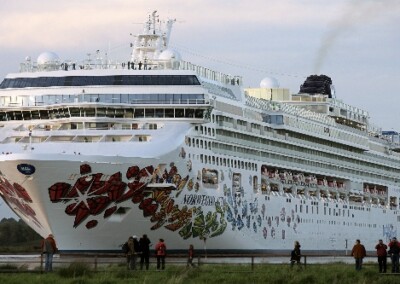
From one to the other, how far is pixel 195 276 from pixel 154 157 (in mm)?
17743

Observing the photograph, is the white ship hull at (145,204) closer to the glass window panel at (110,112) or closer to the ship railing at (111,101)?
the ship railing at (111,101)

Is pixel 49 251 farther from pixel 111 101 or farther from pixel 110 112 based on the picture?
pixel 111 101

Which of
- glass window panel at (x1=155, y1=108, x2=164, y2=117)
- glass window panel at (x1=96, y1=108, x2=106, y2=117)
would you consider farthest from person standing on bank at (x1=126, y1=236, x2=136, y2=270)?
glass window panel at (x1=155, y1=108, x2=164, y2=117)

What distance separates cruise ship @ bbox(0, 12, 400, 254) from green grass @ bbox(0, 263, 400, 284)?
11876 mm

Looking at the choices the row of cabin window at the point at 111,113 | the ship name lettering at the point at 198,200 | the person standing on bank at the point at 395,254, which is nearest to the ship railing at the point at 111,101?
the row of cabin window at the point at 111,113

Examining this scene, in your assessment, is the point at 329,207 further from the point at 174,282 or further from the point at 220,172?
the point at 174,282

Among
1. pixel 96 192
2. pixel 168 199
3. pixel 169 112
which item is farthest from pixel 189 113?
pixel 96 192

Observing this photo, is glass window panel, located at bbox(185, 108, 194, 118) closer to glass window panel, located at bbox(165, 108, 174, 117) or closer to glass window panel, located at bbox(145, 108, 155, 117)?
glass window panel, located at bbox(165, 108, 174, 117)

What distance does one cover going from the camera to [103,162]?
55.0 metres

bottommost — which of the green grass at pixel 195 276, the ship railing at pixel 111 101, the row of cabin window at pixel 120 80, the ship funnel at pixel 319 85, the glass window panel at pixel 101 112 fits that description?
the green grass at pixel 195 276

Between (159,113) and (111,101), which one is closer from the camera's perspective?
(111,101)

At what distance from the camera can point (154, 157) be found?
57.8 metres

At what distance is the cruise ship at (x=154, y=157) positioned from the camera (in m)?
55.4

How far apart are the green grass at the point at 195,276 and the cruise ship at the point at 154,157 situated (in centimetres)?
1188
